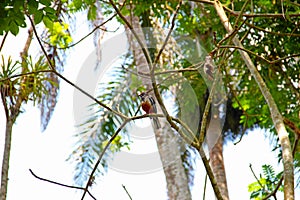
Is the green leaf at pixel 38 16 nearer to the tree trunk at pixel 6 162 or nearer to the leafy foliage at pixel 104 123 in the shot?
the tree trunk at pixel 6 162

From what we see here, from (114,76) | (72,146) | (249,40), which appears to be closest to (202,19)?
(249,40)

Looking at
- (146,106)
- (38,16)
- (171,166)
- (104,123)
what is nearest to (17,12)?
(38,16)

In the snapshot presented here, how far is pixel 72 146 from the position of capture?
4.66 metres

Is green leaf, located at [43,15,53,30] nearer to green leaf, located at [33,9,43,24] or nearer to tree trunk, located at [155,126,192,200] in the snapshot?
green leaf, located at [33,9,43,24]

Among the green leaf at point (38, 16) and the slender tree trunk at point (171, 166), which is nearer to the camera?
the green leaf at point (38, 16)

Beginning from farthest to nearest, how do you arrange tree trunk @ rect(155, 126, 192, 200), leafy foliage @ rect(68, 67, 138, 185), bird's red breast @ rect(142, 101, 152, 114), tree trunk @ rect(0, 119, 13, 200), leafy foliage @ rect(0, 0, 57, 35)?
leafy foliage @ rect(68, 67, 138, 185) → tree trunk @ rect(155, 126, 192, 200) → tree trunk @ rect(0, 119, 13, 200) → leafy foliage @ rect(0, 0, 57, 35) → bird's red breast @ rect(142, 101, 152, 114)

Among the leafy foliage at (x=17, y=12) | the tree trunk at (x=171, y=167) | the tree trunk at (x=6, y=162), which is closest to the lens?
the leafy foliage at (x=17, y=12)

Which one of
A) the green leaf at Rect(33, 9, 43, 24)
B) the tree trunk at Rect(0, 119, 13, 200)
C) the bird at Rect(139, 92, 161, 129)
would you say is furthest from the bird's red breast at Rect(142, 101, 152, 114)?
the tree trunk at Rect(0, 119, 13, 200)

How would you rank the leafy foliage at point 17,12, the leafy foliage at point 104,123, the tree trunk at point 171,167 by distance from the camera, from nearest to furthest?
the leafy foliage at point 17,12, the tree trunk at point 171,167, the leafy foliage at point 104,123

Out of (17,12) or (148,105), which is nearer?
(148,105)

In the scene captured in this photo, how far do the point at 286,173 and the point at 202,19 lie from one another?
2.96m

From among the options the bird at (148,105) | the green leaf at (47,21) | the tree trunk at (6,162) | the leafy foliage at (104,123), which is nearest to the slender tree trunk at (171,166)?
the leafy foliage at (104,123)

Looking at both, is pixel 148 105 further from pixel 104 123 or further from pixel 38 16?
pixel 104 123

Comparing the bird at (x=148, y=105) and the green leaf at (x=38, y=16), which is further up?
the green leaf at (x=38, y=16)
